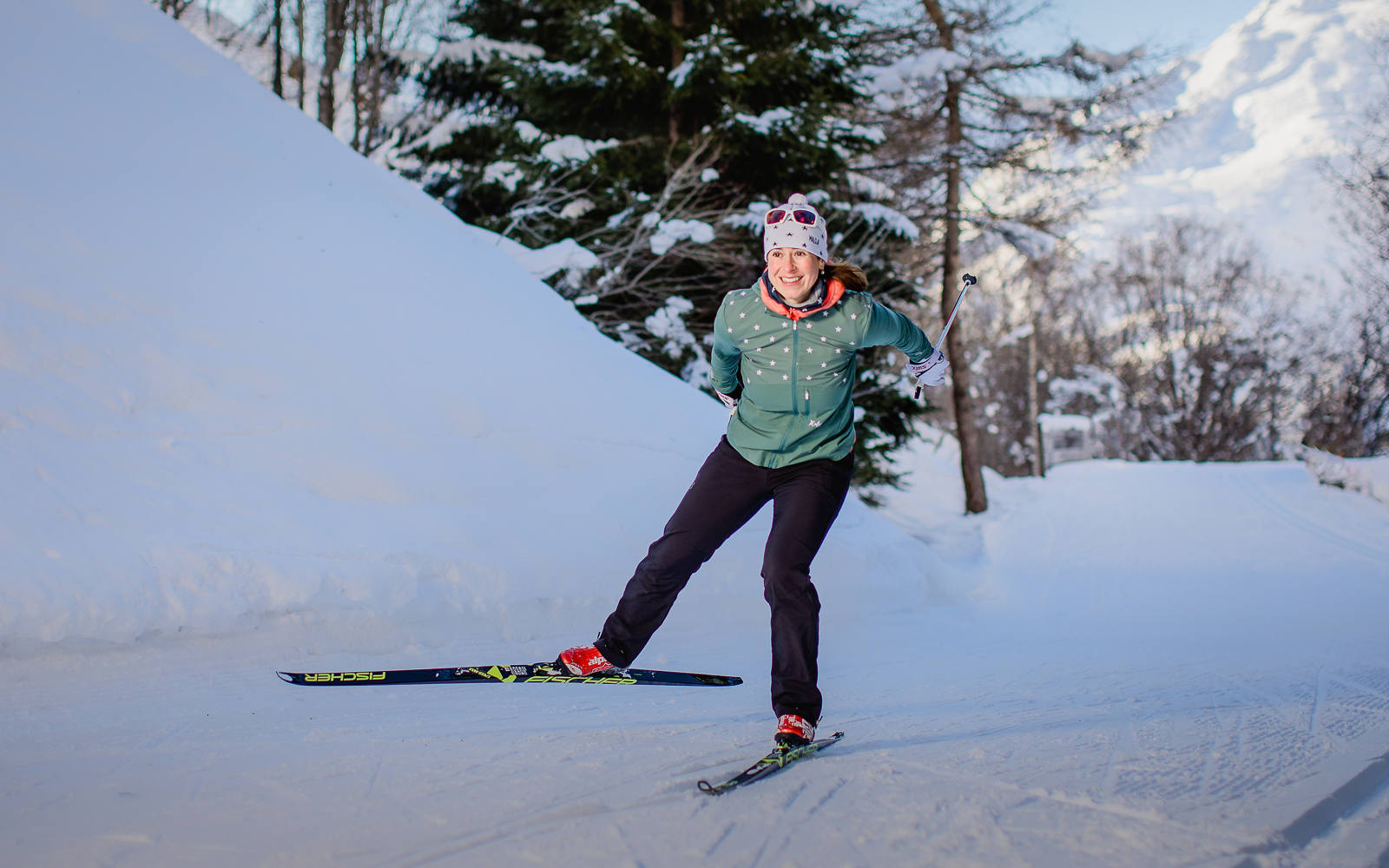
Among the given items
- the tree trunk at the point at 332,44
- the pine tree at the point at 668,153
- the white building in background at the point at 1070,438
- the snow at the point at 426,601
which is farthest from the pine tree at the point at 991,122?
the white building in background at the point at 1070,438

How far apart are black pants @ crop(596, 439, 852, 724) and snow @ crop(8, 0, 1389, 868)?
31 cm

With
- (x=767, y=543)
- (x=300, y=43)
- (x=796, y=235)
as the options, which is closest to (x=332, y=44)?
(x=300, y=43)

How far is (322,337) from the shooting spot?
15.1ft

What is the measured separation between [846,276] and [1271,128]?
107 meters

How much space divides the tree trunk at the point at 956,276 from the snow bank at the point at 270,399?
7.13 metres

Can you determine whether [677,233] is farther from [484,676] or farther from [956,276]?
[956,276]

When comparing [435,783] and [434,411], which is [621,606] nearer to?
[435,783]

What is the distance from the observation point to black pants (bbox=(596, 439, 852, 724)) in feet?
8.20

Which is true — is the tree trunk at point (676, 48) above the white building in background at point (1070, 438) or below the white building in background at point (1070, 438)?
above

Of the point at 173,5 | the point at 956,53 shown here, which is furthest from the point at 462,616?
the point at 173,5

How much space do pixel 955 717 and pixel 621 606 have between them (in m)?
1.20

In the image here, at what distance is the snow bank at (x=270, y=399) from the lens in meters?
3.30

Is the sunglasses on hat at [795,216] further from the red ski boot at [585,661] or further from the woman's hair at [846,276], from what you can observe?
the red ski boot at [585,661]

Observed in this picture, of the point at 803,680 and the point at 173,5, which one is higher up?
the point at 173,5
